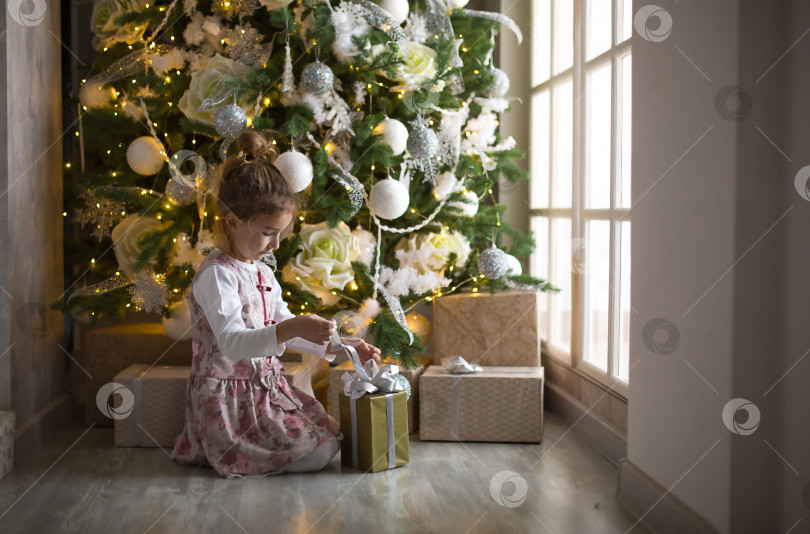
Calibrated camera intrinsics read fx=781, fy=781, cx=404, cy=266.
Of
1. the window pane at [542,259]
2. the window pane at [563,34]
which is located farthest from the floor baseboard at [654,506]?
the window pane at [563,34]

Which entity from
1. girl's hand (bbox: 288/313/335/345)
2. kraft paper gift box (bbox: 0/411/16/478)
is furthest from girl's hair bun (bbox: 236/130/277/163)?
kraft paper gift box (bbox: 0/411/16/478)

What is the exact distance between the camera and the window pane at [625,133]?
8.50 ft

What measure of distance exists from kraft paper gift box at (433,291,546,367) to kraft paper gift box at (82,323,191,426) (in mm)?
1018

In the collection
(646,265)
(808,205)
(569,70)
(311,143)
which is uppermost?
(569,70)

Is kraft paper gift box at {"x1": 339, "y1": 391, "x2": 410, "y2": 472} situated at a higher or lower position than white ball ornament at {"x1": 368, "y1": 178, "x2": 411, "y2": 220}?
lower

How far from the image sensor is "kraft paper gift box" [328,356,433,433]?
2.82 metres

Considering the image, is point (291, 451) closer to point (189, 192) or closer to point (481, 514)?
point (481, 514)

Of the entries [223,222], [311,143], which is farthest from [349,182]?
[223,222]

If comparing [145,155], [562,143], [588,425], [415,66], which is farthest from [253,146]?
[588,425]

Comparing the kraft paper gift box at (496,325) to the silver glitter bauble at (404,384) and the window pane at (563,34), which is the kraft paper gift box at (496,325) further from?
the window pane at (563,34)

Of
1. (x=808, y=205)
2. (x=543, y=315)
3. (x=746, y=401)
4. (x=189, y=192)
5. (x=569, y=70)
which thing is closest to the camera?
(x=808, y=205)

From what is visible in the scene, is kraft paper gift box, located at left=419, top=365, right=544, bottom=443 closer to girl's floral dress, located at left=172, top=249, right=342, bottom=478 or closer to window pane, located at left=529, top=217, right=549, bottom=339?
girl's floral dress, located at left=172, top=249, right=342, bottom=478

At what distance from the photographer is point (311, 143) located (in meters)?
2.84

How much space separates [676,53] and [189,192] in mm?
1694
